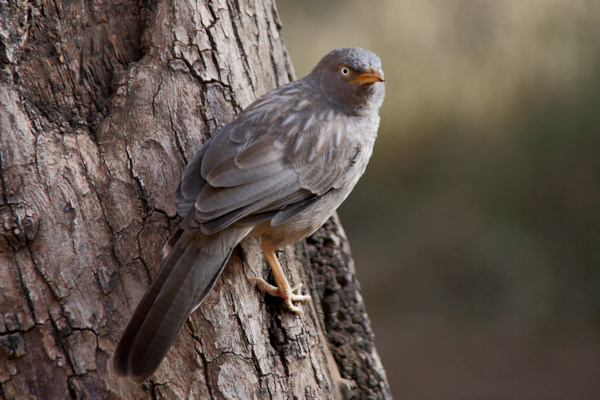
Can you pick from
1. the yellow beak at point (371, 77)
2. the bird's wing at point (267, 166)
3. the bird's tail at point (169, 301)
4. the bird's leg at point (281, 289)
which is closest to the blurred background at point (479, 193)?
the yellow beak at point (371, 77)

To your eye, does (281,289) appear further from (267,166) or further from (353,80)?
(353,80)

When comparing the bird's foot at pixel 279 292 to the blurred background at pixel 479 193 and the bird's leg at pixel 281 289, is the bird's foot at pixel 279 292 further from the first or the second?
the blurred background at pixel 479 193

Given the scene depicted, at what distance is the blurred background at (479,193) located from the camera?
6230 mm

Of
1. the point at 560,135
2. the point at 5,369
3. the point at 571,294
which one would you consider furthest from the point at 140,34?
the point at 571,294

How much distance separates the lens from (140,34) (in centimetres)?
349

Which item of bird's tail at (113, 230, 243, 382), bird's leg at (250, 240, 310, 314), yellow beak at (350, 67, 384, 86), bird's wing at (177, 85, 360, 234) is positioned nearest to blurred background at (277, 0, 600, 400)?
yellow beak at (350, 67, 384, 86)

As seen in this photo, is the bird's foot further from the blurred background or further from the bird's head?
the blurred background

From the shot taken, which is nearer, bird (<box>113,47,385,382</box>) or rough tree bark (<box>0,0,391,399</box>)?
bird (<box>113,47,385,382</box>)

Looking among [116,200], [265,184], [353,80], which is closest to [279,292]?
[265,184]

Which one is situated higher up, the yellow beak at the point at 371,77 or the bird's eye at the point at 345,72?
the bird's eye at the point at 345,72

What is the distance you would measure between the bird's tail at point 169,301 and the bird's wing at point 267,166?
5.1 inches

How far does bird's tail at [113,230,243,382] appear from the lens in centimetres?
254

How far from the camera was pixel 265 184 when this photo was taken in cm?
293

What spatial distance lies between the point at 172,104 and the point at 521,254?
15.4 ft
